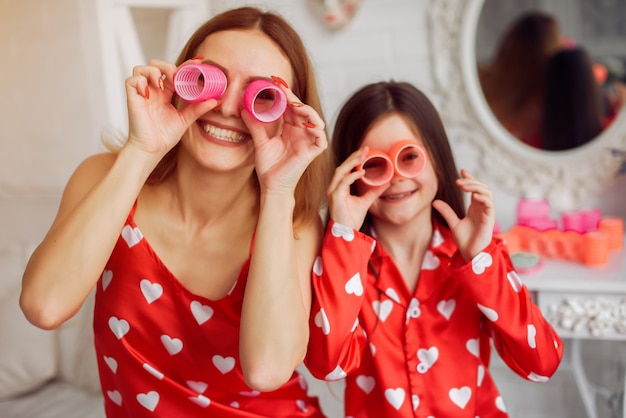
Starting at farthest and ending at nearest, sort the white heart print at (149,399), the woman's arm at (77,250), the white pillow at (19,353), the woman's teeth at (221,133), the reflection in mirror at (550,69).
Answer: the reflection in mirror at (550,69) → the white pillow at (19,353) → the white heart print at (149,399) → the woman's teeth at (221,133) → the woman's arm at (77,250)

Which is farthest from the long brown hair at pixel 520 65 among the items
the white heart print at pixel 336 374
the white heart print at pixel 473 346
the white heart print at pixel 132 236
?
the white heart print at pixel 132 236

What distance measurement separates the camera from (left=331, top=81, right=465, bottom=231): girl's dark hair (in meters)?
1.36

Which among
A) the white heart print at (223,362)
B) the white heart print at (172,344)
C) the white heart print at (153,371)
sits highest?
the white heart print at (172,344)

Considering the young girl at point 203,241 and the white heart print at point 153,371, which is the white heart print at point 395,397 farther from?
the white heart print at point 153,371

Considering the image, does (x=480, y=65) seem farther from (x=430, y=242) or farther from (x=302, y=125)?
(x=302, y=125)

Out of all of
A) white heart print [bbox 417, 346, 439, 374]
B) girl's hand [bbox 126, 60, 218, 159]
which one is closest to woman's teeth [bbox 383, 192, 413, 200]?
white heart print [bbox 417, 346, 439, 374]

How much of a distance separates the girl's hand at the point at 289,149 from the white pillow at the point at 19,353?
45.0 inches

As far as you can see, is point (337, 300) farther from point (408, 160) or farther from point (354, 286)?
point (408, 160)

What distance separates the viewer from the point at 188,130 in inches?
46.7

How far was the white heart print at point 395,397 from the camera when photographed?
4.25 feet

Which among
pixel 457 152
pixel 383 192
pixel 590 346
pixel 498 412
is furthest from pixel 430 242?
pixel 590 346

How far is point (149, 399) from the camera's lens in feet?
4.16

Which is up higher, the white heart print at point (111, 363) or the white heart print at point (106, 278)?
the white heart print at point (106, 278)

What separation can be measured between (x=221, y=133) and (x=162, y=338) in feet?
1.37
